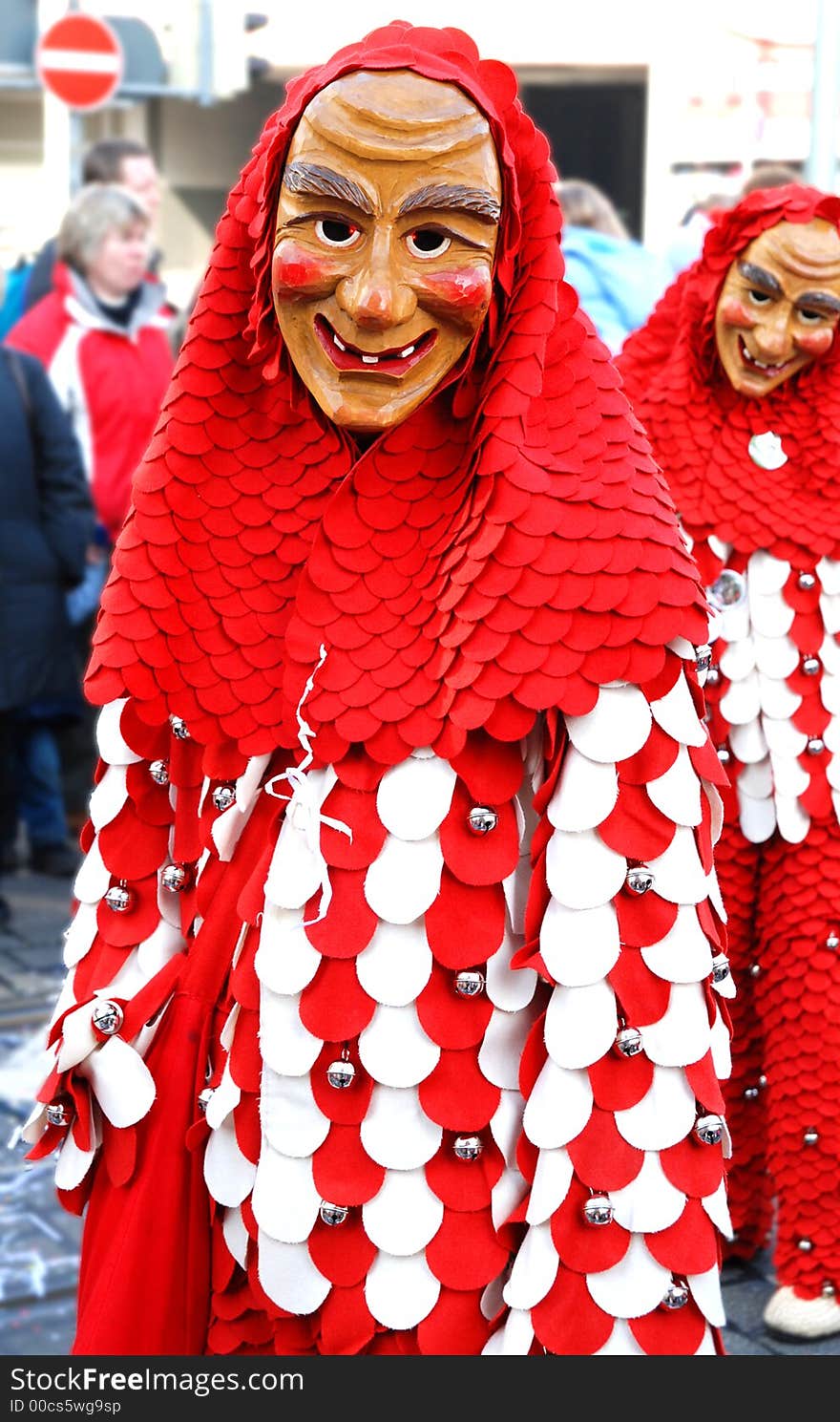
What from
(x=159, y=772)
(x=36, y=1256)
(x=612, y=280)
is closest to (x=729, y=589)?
(x=159, y=772)

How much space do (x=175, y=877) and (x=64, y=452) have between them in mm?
3474

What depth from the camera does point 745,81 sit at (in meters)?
12.5

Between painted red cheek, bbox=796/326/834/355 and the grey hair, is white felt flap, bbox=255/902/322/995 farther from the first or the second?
the grey hair

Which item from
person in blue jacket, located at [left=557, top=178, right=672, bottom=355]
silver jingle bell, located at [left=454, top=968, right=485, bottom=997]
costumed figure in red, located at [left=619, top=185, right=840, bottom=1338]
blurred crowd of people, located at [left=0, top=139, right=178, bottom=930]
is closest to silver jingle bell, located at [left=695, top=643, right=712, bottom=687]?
silver jingle bell, located at [left=454, top=968, right=485, bottom=997]

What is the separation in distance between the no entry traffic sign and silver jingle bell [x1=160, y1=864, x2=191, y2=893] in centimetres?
622

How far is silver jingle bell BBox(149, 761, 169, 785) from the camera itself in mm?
1899

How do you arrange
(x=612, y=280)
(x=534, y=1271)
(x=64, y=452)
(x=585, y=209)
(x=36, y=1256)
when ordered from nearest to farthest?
1. (x=534, y=1271)
2. (x=36, y=1256)
3. (x=64, y=452)
4. (x=612, y=280)
5. (x=585, y=209)

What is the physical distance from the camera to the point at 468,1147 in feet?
5.47

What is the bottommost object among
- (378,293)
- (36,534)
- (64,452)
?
(36,534)

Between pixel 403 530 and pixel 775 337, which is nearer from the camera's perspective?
pixel 403 530

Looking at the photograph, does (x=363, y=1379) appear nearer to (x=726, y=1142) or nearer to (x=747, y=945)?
(x=726, y=1142)

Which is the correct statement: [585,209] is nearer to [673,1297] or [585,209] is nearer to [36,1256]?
[36,1256]

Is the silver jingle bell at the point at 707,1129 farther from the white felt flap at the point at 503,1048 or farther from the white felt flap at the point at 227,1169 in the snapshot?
the white felt flap at the point at 227,1169

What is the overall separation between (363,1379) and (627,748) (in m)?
0.62
